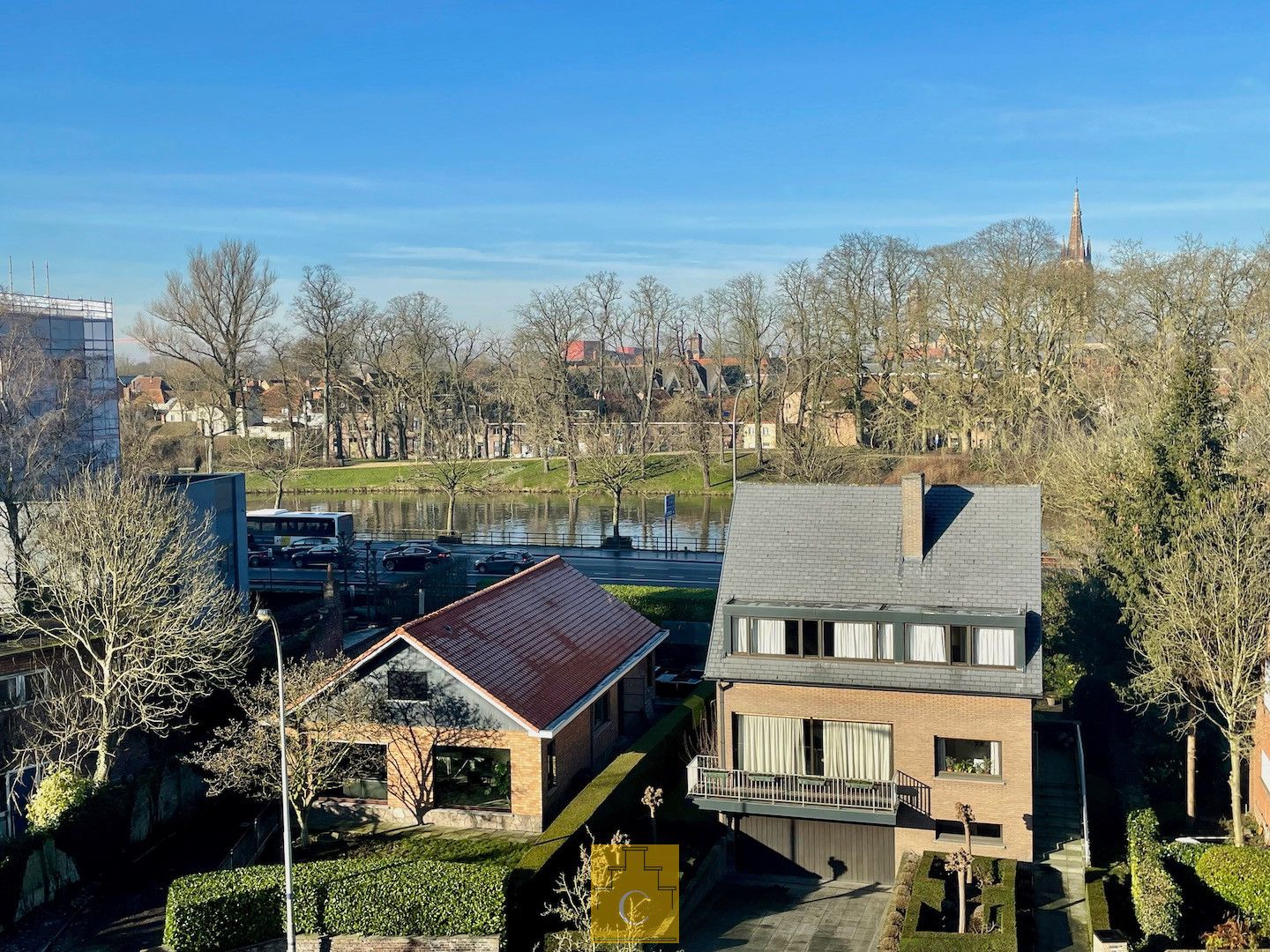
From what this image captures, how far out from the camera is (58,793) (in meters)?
24.1

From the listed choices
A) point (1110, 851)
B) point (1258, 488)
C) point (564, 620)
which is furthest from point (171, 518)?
point (1258, 488)

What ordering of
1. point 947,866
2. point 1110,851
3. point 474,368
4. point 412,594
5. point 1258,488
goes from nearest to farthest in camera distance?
1. point 947,866
2. point 1110,851
3. point 1258,488
4. point 412,594
5. point 474,368

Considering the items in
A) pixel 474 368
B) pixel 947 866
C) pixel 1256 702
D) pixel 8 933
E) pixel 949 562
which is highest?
pixel 474 368

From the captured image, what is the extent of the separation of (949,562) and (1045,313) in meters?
48.0

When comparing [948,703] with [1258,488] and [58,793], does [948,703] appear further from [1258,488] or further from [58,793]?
[58,793]

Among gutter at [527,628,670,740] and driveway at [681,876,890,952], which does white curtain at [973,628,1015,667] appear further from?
gutter at [527,628,670,740]

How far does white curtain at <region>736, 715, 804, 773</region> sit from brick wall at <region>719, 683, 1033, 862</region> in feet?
0.91

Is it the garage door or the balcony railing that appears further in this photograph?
the garage door

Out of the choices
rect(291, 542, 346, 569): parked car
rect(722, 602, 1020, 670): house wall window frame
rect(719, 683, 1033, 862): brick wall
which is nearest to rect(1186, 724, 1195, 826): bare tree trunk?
rect(722, 602, 1020, 670): house wall window frame

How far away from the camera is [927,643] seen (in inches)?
938

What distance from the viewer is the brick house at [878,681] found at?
2322 cm

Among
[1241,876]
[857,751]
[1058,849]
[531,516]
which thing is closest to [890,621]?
[857,751]

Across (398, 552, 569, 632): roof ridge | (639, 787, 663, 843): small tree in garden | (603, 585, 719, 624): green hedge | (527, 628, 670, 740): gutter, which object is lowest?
(639, 787, 663, 843): small tree in garden

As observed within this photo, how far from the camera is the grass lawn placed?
74.9 feet
